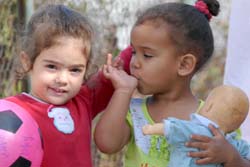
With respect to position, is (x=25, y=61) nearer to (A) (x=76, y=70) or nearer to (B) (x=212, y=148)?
(A) (x=76, y=70)

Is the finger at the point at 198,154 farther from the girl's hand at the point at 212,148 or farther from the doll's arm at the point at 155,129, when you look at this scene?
the doll's arm at the point at 155,129

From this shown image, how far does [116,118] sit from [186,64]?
0.38 metres

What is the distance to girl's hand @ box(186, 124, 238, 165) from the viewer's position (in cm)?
236

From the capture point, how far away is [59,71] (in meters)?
2.55

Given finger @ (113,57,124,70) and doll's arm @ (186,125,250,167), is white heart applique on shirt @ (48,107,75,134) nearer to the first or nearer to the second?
finger @ (113,57,124,70)

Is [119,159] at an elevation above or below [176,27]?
below

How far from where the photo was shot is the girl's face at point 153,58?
2594mm

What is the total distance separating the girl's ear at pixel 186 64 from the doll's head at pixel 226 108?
0.23 meters

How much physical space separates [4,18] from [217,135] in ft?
8.45

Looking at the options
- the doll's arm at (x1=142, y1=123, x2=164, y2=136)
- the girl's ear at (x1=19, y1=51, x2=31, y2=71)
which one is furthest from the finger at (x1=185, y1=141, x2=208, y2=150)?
the girl's ear at (x1=19, y1=51, x2=31, y2=71)

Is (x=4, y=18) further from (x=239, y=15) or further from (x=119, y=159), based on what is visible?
(x=239, y=15)

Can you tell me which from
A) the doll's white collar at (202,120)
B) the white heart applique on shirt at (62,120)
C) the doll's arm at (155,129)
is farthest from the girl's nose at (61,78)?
the doll's white collar at (202,120)

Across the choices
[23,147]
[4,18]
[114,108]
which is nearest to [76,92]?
[114,108]

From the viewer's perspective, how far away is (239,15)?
309 cm
